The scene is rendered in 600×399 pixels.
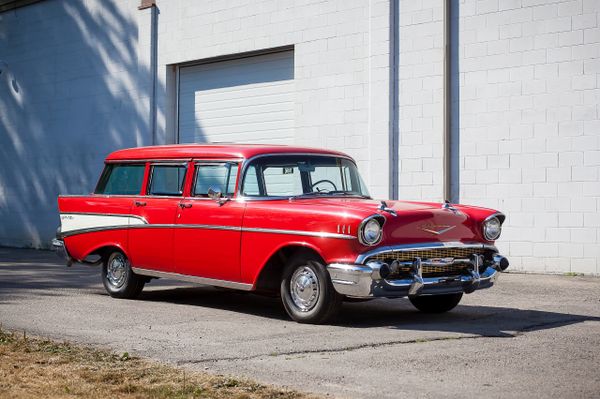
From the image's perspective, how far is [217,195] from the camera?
909 cm

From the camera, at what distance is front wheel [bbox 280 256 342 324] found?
26.3 ft

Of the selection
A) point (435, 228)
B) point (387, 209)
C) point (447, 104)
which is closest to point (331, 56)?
point (447, 104)

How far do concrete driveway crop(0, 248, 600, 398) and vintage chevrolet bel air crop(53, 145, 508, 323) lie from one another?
0.34 m

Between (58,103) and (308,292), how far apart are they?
1474 cm

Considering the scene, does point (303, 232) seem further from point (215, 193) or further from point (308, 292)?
point (215, 193)

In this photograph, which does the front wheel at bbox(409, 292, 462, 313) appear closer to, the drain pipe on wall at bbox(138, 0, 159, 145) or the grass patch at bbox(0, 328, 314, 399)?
the grass patch at bbox(0, 328, 314, 399)

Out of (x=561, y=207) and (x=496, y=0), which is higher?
(x=496, y=0)

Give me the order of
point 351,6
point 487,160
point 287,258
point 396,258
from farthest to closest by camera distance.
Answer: point 351,6
point 487,160
point 287,258
point 396,258

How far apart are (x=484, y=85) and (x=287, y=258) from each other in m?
6.42

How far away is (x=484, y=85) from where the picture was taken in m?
13.9

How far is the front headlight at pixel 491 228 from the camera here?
8602 mm

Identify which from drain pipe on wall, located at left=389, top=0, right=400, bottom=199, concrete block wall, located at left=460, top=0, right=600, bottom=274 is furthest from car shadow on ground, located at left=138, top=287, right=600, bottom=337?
drain pipe on wall, located at left=389, top=0, right=400, bottom=199

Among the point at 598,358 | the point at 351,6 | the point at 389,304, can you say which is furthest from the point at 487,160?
the point at 598,358

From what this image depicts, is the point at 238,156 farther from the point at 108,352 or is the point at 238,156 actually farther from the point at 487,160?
the point at 487,160
